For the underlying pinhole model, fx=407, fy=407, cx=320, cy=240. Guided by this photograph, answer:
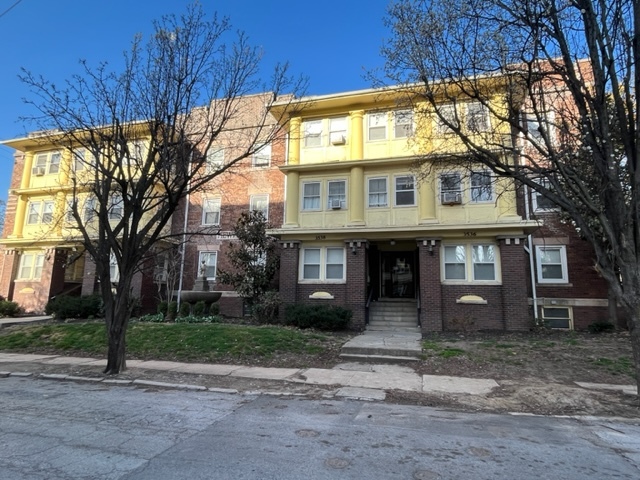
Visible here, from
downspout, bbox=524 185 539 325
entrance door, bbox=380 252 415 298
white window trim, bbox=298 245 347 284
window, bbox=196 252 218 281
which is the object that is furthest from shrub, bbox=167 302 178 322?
downspout, bbox=524 185 539 325

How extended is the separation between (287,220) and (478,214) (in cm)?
795

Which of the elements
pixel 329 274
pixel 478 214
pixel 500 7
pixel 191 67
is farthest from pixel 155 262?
pixel 500 7

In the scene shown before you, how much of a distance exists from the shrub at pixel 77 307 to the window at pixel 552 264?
19682 millimetres

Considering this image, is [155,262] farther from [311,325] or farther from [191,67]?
[191,67]

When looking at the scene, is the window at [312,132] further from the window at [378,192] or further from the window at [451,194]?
the window at [451,194]

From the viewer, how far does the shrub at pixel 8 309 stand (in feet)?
68.4

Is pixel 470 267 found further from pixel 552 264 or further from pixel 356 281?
pixel 356 281

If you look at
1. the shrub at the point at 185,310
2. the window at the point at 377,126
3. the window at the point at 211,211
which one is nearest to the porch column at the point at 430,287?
the window at the point at 377,126

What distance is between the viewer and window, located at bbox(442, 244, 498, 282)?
15680 mm

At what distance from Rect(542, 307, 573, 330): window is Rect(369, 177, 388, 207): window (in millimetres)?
8119

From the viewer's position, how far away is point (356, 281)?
16.6 meters

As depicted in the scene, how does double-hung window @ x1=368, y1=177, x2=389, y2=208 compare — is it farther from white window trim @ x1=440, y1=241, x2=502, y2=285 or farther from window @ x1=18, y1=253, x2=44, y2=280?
window @ x1=18, y1=253, x2=44, y2=280

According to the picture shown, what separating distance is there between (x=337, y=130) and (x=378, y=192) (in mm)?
3494

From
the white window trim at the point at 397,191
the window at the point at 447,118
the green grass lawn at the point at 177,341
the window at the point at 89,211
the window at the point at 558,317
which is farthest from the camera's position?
the white window trim at the point at 397,191
